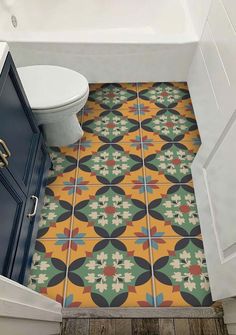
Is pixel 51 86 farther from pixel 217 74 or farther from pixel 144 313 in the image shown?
pixel 144 313

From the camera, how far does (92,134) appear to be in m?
1.87

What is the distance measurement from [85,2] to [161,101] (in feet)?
3.37

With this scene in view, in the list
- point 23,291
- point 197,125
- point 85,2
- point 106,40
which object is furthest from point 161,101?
point 23,291

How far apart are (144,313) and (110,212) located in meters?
0.52

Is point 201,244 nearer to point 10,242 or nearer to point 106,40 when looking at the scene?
point 10,242

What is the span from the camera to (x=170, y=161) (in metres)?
1.73

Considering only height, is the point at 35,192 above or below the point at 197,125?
below

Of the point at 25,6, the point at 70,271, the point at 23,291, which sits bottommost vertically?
the point at 23,291

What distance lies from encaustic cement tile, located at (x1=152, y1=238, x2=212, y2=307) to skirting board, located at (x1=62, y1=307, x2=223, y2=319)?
0.03 metres

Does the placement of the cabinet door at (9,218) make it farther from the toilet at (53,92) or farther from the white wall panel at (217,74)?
the white wall panel at (217,74)

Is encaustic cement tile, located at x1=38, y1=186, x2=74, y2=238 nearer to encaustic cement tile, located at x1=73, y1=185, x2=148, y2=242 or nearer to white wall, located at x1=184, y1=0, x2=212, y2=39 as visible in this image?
encaustic cement tile, located at x1=73, y1=185, x2=148, y2=242

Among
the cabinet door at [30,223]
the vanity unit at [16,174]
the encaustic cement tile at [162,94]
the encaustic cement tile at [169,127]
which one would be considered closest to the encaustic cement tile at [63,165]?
the cabinet door at [30,223]

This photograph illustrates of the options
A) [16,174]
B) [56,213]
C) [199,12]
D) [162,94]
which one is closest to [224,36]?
[199,12]

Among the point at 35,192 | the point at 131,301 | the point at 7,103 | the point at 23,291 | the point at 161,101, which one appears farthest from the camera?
the point at 161,101
